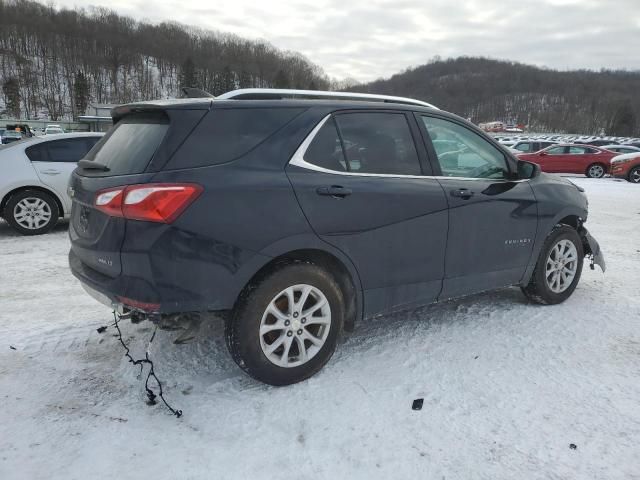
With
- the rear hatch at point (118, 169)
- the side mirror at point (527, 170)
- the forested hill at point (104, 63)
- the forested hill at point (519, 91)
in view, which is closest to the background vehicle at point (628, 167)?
the side mirror at point (527, 170)

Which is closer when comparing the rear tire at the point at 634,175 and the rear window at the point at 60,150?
the rear window at the point at 60,150

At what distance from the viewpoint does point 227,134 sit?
8.64ft

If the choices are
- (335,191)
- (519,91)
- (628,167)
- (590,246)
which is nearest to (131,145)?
(335,191)

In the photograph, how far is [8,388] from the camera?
275cm

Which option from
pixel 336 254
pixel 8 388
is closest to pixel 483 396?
pixel 336 254

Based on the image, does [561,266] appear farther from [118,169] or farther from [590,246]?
[118,169]

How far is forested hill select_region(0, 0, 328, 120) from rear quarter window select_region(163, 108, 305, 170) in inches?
4321

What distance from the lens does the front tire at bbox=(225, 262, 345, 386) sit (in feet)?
8.61

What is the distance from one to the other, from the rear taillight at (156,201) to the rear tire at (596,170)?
68.8 feet

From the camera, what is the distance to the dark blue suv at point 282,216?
2443mm

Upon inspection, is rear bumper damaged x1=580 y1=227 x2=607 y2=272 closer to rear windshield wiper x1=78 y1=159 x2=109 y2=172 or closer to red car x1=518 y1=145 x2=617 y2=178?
rear windshield wiper x1=78 y1=159 x2=109 y2=172

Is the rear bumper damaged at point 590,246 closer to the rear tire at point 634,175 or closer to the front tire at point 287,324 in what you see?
the front tire at point 287,324

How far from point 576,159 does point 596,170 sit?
95cm

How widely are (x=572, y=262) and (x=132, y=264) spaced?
12.1 ft
